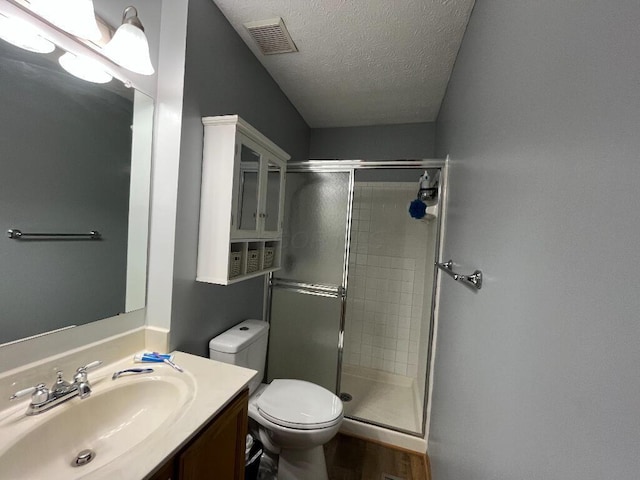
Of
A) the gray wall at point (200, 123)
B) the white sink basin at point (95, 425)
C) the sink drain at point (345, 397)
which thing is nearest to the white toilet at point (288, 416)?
the gray wall at point (200, 123)

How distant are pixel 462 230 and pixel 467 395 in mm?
664

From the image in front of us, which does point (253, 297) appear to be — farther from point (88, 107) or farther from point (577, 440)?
point (577, 440)

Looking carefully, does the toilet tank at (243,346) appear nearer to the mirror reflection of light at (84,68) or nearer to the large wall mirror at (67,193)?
the large wall mirror at (67,193)

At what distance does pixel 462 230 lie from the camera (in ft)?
3.95

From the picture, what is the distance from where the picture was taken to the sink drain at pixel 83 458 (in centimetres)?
79

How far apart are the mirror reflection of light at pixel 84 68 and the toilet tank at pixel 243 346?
A: 1.25 meters

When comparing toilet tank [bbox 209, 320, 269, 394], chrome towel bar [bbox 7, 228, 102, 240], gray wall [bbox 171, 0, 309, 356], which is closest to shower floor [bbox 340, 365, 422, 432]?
toilet tank [bbox 209, 320, 269, 394]

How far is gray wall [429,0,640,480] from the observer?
0.33 m

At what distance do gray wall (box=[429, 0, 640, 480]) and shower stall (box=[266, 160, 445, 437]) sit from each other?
39.7 inches

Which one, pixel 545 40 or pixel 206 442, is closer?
pixel 545 40

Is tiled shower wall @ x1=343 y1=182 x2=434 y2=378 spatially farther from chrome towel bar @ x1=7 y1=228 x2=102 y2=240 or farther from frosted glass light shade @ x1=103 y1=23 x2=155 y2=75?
chrome towel bar @ x1=7 y1=228 x2=102 y2=240

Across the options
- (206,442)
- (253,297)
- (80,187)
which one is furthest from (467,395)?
(80,187)

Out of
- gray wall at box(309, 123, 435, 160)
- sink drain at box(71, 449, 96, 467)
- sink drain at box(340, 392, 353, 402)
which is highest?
gray wall at box(309, 123, 435, 160)

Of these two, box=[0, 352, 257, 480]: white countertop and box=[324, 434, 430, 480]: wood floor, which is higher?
box=[0, 352, 257, 480]: white countertop
